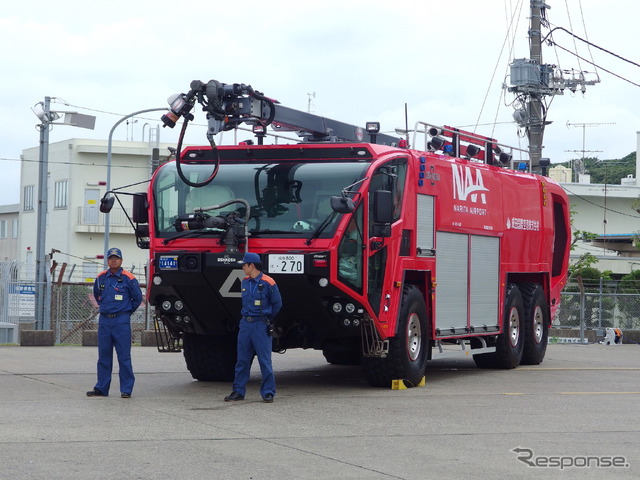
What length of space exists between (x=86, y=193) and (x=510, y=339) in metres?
41.0

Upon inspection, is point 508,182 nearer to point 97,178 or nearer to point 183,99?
point 183,99

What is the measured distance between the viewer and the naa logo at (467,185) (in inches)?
652

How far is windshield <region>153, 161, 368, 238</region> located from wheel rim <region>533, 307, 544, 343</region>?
6740 mm

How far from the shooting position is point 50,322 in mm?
25672

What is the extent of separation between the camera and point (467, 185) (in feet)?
55.7

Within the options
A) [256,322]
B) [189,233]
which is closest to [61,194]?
[189,233]

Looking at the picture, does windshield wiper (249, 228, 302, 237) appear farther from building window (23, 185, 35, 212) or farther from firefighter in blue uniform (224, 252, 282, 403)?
building window (23, 185, 35, 212)

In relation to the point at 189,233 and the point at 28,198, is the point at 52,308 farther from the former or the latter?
the point at 28,198

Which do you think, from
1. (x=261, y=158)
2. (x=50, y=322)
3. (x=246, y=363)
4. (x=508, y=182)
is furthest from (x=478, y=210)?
(x=50, y=322)

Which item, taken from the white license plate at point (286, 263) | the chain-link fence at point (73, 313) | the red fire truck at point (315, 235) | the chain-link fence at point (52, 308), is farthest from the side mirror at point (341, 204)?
the chain-link fence at point (73, 313)

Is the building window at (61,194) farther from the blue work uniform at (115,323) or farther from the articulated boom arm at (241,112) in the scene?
the blue work uniform at (115,323)

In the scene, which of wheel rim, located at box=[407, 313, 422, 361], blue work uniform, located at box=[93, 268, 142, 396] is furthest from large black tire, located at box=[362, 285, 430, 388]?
blue work uniform, located at box=[93, 268, 142, 396]

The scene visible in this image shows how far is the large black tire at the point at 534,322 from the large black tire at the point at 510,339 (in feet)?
0.59

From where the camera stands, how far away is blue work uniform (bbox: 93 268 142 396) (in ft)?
45.1
